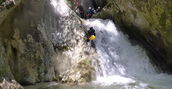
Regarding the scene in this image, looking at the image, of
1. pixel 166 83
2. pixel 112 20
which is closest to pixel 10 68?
pixel 166 83

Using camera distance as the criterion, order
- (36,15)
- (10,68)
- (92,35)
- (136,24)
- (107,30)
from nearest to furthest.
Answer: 1. (10,68)
2. (36,15)
3. (92,35)
4. (136,24)
5. (107,30)

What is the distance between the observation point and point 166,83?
1254 cm

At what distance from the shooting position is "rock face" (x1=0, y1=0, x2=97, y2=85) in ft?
38.2

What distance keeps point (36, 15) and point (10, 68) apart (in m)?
3.08

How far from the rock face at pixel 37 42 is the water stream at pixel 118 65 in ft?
2.36

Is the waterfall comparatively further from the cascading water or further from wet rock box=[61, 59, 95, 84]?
wet rock box=[61, 59, 95, 84]

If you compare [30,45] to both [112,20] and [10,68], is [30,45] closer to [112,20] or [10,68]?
[10,68]

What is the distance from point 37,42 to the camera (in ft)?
42.2

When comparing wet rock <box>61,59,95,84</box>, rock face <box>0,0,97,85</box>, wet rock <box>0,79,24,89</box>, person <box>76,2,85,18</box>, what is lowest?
wet rock <box>0,79,24,89</box>

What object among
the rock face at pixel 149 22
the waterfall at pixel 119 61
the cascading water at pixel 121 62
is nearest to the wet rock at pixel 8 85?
the waterfall at pixel 119 61

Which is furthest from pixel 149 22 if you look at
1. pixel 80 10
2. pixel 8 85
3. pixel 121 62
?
pixel 8 85

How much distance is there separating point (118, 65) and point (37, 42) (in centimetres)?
459

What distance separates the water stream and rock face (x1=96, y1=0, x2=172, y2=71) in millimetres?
576

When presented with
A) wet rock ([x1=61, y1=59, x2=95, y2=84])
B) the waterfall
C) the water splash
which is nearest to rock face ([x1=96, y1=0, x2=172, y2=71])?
the waterfall
